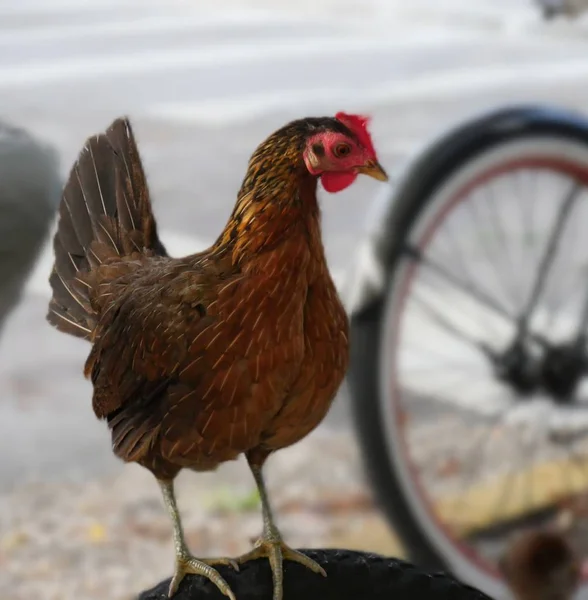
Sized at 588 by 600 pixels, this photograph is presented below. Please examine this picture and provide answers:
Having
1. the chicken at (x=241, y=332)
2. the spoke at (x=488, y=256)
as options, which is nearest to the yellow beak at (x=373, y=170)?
the chicken at (x=241, y=332)

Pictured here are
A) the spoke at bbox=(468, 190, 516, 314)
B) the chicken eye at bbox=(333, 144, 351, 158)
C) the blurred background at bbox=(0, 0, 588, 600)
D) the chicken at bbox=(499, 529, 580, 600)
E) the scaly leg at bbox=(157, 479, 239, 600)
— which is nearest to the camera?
the chicken eye at bbox=(333, 144, 351, 158)

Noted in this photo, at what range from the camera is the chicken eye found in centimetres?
59

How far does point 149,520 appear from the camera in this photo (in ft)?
5.01

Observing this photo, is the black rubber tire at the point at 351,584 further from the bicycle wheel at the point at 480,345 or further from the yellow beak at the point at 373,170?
the bicycle wheel at the point at 480,345

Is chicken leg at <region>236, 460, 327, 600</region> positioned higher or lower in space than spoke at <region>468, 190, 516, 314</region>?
lower

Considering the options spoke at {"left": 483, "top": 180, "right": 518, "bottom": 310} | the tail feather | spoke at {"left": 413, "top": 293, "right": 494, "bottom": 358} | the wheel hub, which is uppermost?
spoke at {"left": 483, "top": 180, "right": 518, "bottom": 310}

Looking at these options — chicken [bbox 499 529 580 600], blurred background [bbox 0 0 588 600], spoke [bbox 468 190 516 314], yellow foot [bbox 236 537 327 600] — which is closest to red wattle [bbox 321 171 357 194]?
yellow foot [bbox 236 537 327 600]

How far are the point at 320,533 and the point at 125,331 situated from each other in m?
0.99

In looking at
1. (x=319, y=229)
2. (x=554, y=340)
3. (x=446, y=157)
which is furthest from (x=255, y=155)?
(x=554, y=340)

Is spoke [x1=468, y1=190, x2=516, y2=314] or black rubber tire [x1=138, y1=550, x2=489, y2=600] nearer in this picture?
black rubber tire [x1=138, y1=550, x2=489, y2=600]

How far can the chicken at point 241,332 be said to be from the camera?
61cm

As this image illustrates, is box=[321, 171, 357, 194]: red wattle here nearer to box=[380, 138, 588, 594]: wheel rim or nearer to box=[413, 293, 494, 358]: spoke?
box=[380, 138, 588, 594]: wheel rim

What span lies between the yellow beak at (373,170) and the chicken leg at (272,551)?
24 cm

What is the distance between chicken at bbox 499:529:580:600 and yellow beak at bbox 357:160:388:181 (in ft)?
2.35
